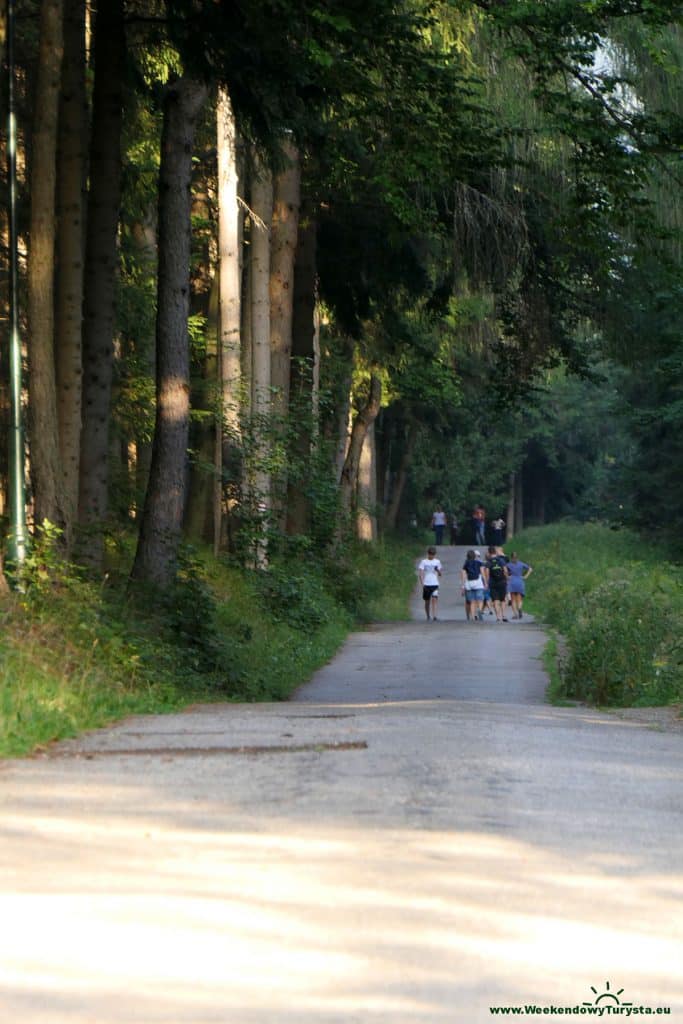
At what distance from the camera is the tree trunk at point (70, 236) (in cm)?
2041

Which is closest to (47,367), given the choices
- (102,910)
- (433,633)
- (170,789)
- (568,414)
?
(170,789)

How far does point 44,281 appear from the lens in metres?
19.3

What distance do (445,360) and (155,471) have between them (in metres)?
27.6

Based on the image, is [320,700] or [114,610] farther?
[320,700]

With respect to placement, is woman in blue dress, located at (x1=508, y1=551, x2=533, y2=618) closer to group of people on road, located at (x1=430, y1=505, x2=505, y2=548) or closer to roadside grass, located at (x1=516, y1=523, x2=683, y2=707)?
roadside grass, located at (x1=516, y1=523, x2=683, y2=707)

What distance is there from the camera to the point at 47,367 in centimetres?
1914

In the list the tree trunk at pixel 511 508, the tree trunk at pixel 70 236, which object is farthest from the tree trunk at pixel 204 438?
the tree trunk at pixel 511 508

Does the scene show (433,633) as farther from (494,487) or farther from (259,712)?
(494,487)

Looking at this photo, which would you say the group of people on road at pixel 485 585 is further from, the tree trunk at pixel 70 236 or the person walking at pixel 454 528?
the person walking at pixel 454 528

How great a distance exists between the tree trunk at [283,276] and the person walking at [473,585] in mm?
9082

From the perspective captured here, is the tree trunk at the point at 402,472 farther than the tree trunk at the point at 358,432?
Yes

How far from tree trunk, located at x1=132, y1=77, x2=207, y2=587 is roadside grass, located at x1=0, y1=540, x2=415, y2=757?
558mm

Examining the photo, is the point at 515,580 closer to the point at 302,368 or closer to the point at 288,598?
the point at 302,368

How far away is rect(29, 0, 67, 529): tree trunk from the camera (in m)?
19.2
